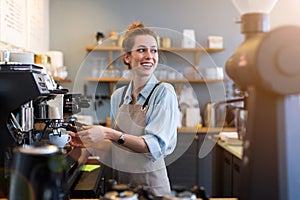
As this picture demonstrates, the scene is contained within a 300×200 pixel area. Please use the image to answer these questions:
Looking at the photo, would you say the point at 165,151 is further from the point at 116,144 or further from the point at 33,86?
the point at 33,86

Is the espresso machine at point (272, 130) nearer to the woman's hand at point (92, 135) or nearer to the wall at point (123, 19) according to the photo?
the woman's hand at point (92, 135)

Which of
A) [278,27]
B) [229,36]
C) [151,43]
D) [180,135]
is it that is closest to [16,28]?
[151,43]

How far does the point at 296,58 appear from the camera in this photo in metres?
0.86

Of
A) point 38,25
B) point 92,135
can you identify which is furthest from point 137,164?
point 38,25

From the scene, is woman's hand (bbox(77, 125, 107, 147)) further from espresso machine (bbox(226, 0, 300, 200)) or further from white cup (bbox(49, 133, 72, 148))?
espresso machine (bbox(226, 0, 300, 200))

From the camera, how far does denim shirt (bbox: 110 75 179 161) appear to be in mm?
1608

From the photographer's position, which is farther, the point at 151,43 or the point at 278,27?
the point at 151,43

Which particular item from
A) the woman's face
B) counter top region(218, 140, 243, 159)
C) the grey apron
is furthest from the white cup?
counter top region(218, 140, 243, 159)

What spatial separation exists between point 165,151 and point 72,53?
3.09m

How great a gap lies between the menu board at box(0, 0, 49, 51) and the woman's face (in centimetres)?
115

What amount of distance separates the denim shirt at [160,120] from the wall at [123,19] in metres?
2.77

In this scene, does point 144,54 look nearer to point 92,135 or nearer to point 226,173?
point 92,135

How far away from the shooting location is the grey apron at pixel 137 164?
170cm

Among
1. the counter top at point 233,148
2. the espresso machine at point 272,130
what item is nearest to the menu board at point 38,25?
the counter top at point 233,148
